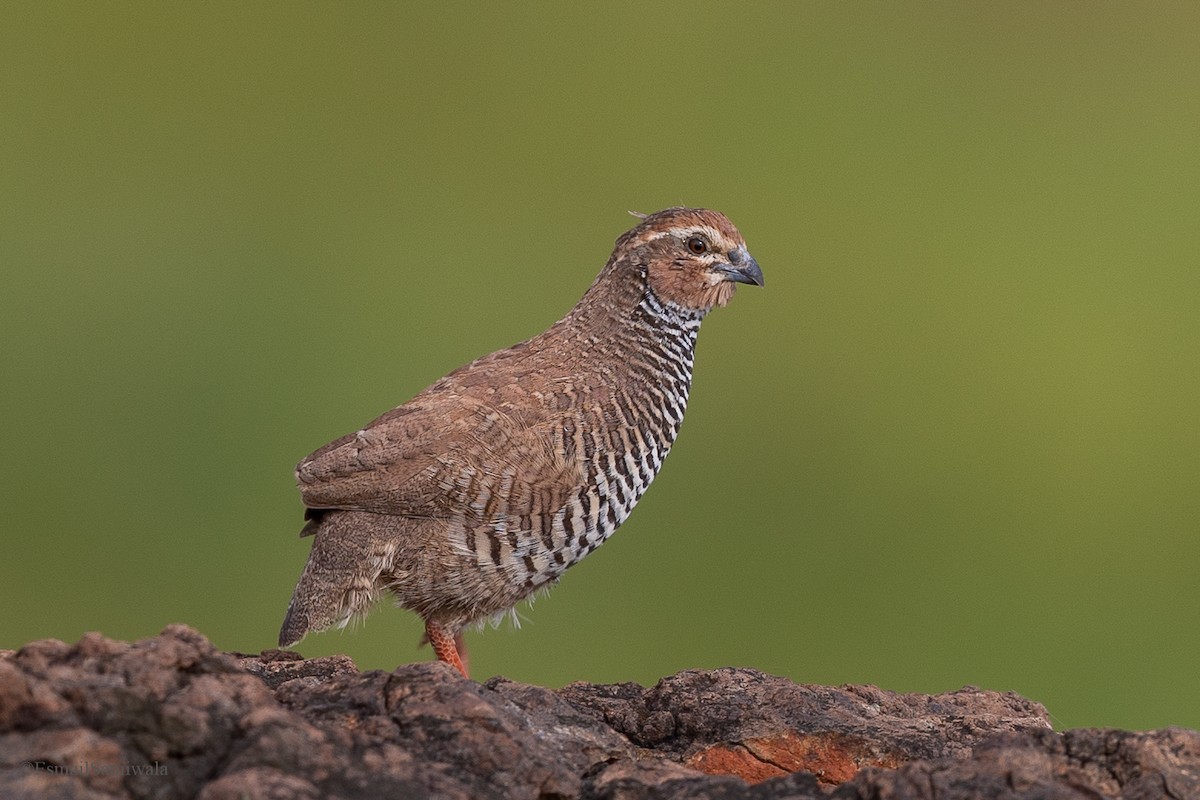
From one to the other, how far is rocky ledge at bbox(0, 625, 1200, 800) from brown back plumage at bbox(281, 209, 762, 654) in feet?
6.08

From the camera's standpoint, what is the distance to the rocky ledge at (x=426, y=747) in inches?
160

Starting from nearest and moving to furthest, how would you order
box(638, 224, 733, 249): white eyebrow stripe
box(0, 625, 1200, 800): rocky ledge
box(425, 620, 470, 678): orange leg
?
box(0, 625, 1200, 800): rocky ledge, box(425, 620, 470, 678): orange leg, box(638, 224, 733, 249): white eyebrow stripe

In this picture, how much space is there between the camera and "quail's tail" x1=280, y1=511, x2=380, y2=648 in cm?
773

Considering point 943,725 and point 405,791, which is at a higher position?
point 943,725

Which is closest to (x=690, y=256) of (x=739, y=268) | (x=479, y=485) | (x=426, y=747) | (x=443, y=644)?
(x=739, y=268)

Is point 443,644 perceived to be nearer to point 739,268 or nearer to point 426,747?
point 739,268

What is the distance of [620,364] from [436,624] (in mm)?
1836

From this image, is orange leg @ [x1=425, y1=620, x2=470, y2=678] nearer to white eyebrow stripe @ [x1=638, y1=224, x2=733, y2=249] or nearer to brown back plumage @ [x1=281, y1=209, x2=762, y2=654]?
brown back plumage @ [x1=281, y1=209, x2=762, y2=654]

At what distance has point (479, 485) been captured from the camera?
7707 mm

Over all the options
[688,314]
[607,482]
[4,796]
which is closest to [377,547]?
[607,482]

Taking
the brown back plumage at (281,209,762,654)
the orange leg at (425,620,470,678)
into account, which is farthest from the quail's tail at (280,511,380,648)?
the orange leg at (425,620,470,678)

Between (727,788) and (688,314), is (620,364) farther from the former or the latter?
(727,788)

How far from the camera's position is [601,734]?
5.62m

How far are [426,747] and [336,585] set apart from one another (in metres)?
3.20
